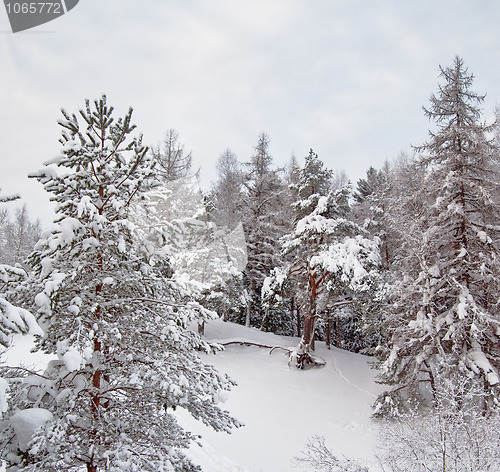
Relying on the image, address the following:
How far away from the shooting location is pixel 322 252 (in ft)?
49.4

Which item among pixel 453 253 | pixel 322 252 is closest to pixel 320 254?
pixel 322 252

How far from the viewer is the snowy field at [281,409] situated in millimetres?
8695

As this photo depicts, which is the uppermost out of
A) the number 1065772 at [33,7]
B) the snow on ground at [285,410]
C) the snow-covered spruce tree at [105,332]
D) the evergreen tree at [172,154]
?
the evergreen tree at [172,154]

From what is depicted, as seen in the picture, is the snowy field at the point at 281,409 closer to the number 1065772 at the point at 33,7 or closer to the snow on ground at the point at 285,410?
the snow on ground at the point at 285,410

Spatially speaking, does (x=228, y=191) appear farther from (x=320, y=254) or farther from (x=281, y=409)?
(x=281, y=409)

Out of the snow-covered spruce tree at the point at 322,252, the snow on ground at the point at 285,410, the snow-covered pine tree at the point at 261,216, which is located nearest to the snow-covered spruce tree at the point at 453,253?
the snow on ground at the point at 285,410

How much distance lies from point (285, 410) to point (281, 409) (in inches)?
5.5

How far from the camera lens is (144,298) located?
4383 mm

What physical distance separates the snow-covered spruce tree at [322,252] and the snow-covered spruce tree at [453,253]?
287 cm

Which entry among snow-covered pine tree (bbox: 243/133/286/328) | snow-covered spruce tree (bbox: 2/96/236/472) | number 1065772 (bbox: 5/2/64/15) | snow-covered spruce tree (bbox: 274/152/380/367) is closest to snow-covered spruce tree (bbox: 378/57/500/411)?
snow-covered spruce tree (bbox: 274/152/380/367)

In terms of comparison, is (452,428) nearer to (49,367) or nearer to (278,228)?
(49,367)

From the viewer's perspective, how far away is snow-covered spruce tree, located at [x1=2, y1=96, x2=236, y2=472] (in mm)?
3557

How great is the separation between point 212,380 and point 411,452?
403 centimetres

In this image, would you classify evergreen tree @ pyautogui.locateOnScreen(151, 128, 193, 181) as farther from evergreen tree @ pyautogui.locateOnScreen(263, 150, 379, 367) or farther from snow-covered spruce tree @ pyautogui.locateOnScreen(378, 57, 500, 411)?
snow-covered spruce tree @ pyautogui.locateOnScreen(378, 57, 500, 411)
